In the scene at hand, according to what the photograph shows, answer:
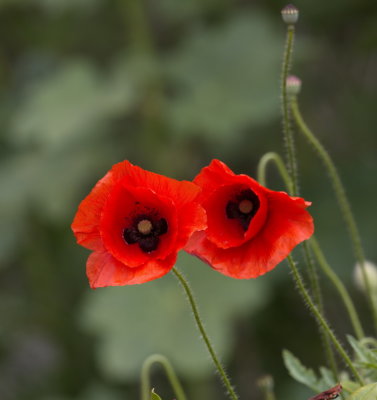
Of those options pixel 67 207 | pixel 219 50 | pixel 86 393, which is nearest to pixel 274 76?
pixel 219 50

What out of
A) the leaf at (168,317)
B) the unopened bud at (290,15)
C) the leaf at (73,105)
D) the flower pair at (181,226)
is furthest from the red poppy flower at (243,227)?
the leaf at (73,105)

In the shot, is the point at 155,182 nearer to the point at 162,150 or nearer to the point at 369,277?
the point at 369,277

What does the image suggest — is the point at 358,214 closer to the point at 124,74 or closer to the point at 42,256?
the point at 124,74

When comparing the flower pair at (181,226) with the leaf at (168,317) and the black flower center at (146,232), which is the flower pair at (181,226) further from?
the leaf at (168,317)

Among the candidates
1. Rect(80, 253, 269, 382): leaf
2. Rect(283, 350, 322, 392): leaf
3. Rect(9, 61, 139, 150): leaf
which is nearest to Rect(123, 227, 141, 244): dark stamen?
Rect(283, 350, 322, 392): leaf

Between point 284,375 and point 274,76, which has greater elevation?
point 274,76

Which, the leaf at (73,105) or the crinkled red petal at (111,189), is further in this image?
the leaf at (73,105)

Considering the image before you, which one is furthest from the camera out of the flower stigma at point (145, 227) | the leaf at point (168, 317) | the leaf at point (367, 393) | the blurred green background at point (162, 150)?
the blurred green background at point (162, 150)
